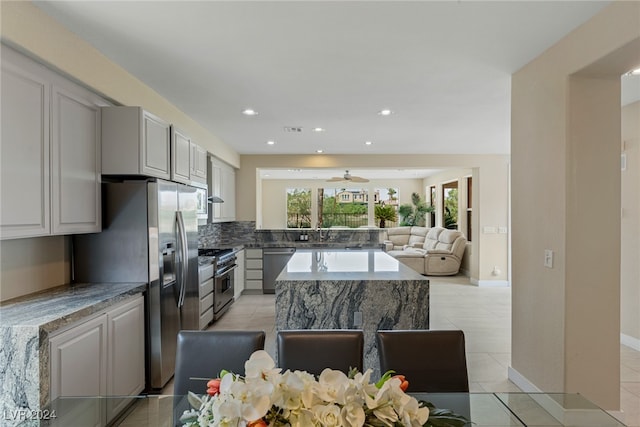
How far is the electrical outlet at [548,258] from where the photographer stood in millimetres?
2514

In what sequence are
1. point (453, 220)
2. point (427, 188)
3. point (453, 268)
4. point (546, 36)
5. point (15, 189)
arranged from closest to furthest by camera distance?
point (15, 189) < point (546, 36) < point (453, 268) < point (453, 220) < point (427, 188)

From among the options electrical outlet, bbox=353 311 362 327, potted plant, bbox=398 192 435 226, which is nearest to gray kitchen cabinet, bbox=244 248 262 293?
electrical outlet, bbox=353 311 362 327

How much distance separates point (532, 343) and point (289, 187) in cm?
954

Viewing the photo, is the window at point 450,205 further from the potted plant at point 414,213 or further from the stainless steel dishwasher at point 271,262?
the stainless steel dishwasher at point 271,262

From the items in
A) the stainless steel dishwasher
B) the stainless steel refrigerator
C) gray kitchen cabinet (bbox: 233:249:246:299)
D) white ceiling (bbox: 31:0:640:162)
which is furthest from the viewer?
the stainless steel dishwasher

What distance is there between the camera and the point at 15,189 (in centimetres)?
189

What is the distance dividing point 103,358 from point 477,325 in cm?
421

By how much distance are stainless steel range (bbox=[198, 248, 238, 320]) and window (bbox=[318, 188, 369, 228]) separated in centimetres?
636

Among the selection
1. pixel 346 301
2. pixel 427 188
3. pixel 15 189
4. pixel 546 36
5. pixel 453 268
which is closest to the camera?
pixel 15 189

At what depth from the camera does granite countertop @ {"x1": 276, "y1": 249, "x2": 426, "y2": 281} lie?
3.07 meters

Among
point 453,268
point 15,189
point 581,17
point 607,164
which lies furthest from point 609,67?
point 453,268

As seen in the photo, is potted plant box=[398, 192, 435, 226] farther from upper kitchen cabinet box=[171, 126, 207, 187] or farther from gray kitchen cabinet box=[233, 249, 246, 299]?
upper kitchen cabinet box=[171, 126, 207, 187]

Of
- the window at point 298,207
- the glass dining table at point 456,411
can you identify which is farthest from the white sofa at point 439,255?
the glass dining table at point 456,411

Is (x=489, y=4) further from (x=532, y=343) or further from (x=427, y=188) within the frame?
(x=427, y=188)
